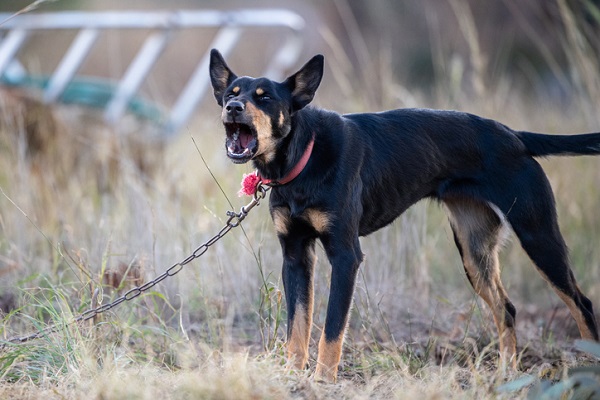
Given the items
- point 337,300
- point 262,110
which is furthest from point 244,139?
point 337,300

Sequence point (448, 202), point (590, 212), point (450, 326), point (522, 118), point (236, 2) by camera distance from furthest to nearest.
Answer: point (236, 2), point (522, 118), point (590, 212), point (450, 326), point (448, 202)

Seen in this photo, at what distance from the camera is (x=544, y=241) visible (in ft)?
14.5

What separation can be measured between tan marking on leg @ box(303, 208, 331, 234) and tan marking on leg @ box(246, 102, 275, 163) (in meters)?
0.35

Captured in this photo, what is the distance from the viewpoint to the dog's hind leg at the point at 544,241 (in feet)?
14.5

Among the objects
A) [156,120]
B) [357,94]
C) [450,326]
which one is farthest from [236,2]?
[450,326]

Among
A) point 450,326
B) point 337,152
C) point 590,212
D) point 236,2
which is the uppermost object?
point 236,2

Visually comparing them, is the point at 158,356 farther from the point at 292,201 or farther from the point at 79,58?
the point at 79,58

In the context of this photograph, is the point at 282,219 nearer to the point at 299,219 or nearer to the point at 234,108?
the point at 299,219

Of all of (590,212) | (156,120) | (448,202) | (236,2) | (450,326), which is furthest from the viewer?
(236,2)

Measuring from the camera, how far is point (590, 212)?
6.97 meters

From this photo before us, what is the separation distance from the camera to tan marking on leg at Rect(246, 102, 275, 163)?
386 cm

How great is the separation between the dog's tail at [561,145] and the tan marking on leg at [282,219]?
140cm

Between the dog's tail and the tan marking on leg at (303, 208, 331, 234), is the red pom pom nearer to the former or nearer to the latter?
the tan marking on leg at (303, 208, 331, 234)

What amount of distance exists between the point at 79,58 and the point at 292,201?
4.64 metres
